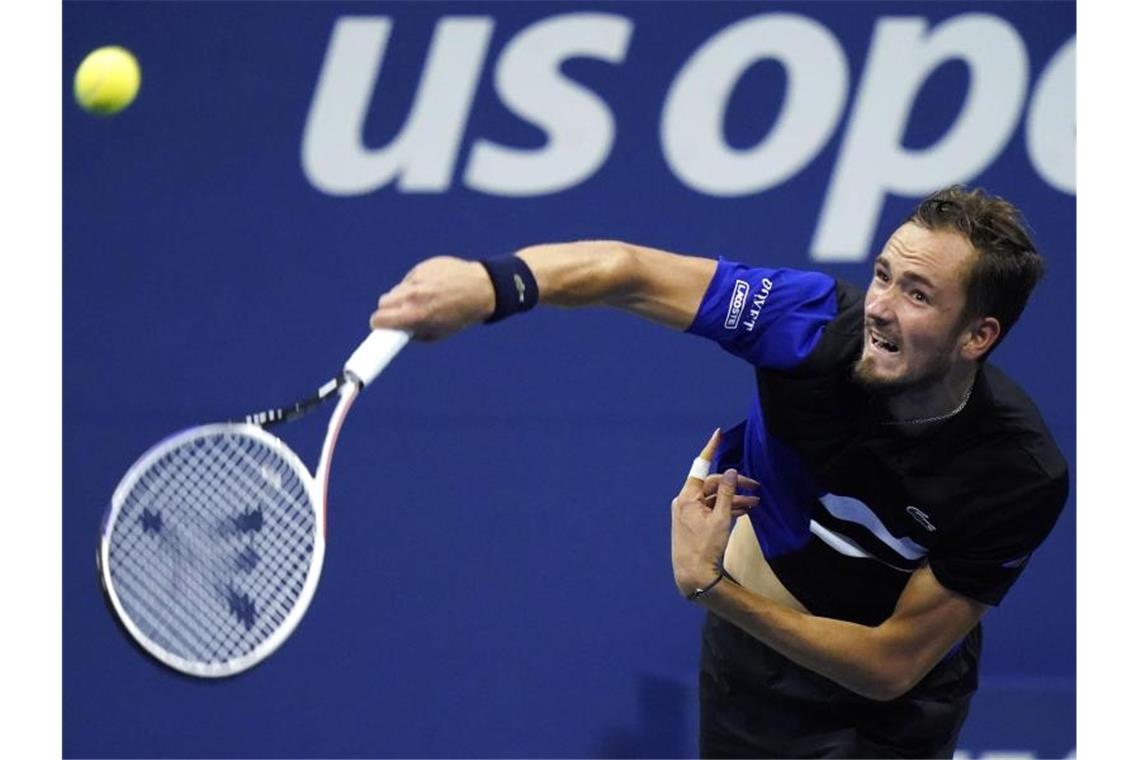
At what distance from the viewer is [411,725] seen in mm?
4305

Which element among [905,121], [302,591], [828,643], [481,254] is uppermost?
[905,121]

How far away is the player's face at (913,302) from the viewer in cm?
265

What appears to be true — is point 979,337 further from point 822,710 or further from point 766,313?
point 822,710

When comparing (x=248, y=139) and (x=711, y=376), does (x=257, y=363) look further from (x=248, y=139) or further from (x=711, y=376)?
(x=711, y=376)

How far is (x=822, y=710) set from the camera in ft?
10.1

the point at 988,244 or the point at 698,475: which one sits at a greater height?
the point at 988,244

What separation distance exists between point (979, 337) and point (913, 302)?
145 millimetres

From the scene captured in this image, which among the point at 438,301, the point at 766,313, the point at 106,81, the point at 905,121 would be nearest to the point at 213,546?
the point at 438,301

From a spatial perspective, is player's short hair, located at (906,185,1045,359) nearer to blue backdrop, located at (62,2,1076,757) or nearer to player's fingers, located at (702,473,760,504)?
player's fingers, located at (702,473,760,504)

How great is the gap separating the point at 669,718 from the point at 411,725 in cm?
62

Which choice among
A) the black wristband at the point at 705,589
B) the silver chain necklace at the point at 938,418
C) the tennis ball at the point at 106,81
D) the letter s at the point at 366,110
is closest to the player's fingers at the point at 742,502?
the black wristband at the point at 705,589

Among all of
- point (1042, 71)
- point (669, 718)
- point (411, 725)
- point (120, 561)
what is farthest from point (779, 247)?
point (120, 561)

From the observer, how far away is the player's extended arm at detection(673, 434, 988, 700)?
9.25 feet

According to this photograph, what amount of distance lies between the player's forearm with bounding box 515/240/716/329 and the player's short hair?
1.16 ft
